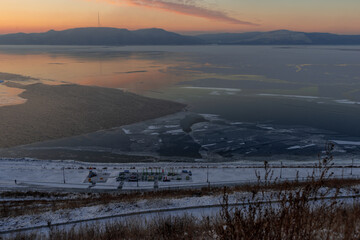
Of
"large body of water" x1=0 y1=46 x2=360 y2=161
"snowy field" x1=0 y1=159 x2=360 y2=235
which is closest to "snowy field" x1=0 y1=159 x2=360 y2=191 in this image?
"snowy field" x1=0 y1=159 x2=360 y2=235

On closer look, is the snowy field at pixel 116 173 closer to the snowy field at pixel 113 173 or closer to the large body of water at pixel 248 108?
the snowy field at pixel 113 173

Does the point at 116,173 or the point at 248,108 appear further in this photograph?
the point at 248,108

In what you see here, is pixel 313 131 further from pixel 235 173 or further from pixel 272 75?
pixel 272 75

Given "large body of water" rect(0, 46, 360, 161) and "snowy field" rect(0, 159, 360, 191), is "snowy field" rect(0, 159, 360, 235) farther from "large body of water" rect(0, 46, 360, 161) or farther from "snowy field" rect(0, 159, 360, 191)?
"large body of water" rect(0, 46, 360, 161)

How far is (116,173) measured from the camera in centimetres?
1819

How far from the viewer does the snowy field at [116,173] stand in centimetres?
1734

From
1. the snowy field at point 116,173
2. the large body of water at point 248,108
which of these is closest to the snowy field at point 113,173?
the snowy field at point 116,173

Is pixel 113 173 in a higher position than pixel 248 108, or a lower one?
lower

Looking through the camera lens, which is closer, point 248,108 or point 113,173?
point 113,173

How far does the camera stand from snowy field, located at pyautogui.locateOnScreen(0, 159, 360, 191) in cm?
1734

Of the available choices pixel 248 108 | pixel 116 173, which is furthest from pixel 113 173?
pixel 248 108

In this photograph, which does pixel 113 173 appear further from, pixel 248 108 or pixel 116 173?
pixel 248 108

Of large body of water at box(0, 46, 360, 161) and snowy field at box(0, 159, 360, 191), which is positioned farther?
large body of water at box(0, 46, 360, 161)

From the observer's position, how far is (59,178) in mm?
18109
